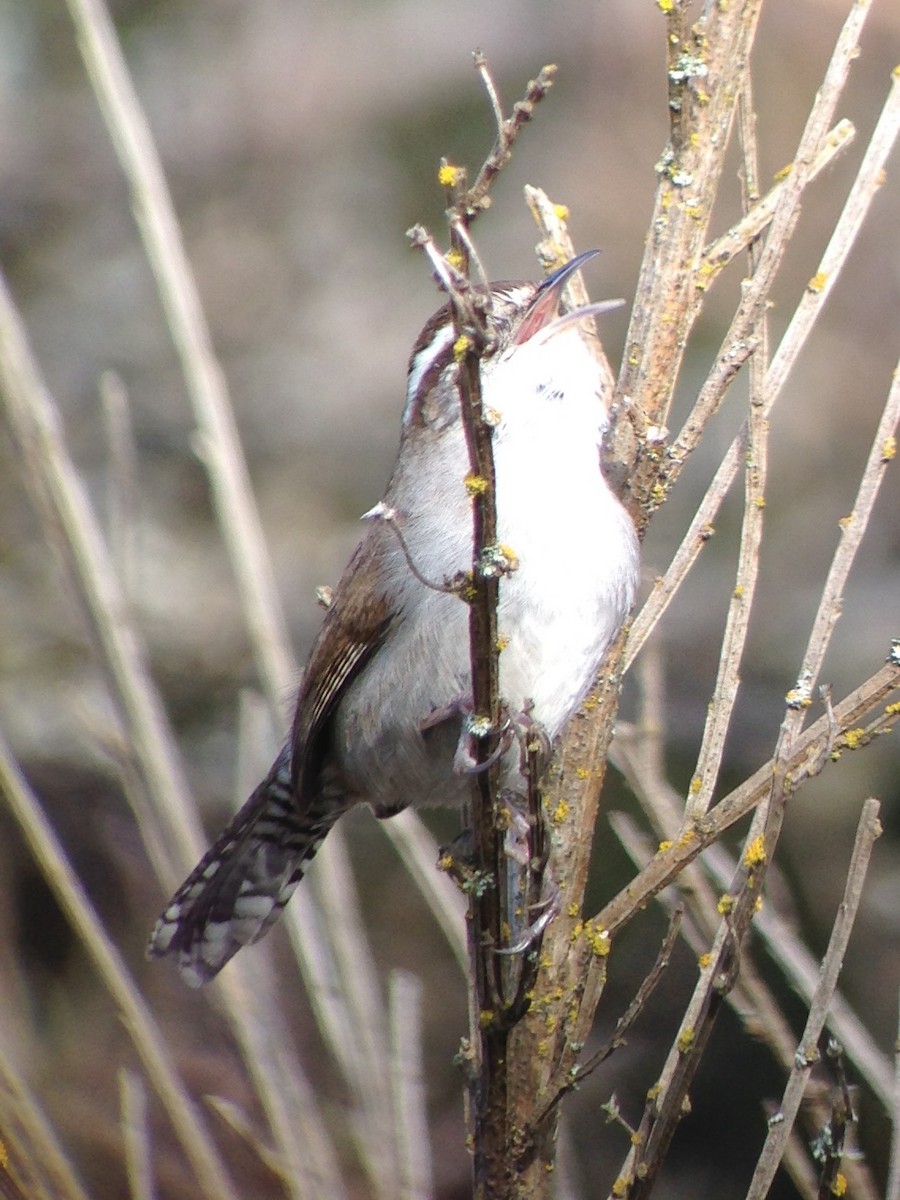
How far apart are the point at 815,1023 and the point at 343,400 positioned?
5.24 m

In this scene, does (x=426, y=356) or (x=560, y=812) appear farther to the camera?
(x=426, y=356)

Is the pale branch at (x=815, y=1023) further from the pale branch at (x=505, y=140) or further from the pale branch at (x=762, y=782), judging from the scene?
the pale branch at (x=505, y=140)

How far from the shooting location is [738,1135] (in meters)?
4.20

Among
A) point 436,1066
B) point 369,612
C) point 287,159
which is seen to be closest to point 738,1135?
point 436,1066

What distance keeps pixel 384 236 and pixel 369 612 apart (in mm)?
4883

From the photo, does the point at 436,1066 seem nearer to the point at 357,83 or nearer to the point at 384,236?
the point at 384,236

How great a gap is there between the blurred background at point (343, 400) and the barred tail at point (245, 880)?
3.58ft

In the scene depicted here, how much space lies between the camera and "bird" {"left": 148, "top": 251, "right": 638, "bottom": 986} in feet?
7.70

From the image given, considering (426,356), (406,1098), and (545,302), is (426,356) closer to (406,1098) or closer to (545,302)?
(545,302)

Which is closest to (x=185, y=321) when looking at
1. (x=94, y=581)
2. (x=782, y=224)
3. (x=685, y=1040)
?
(x=94, y=581)

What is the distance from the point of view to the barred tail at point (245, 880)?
2.90m

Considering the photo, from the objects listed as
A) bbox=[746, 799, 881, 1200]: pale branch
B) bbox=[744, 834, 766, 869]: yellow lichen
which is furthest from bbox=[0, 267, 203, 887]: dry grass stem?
bbox=[746, 799, 881, 1200]: pale branch

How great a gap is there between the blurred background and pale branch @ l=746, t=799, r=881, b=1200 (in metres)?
2.28

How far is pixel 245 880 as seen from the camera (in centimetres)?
304
